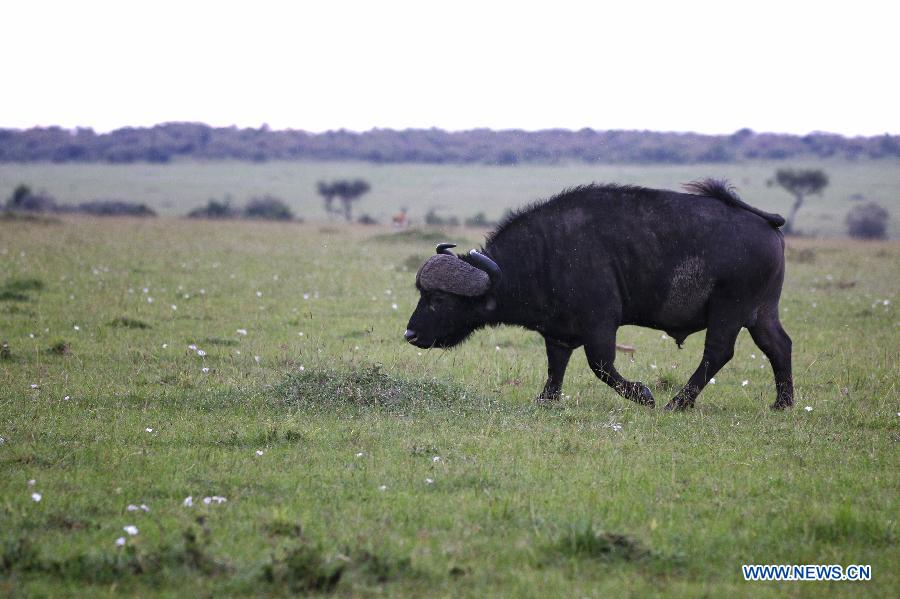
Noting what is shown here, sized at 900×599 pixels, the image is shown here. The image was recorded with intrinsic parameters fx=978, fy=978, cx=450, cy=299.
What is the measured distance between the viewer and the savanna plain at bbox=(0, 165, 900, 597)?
18.4ft

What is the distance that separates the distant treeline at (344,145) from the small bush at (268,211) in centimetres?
2103

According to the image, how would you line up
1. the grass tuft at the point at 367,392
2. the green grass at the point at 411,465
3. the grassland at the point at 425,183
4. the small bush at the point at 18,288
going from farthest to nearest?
the grassland at the point at 425,183 → the small bush at the point at 18,288 → the grass tuft at the point at 367,392 → the green grass at the point at 411,465

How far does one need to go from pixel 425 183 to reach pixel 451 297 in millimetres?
73958

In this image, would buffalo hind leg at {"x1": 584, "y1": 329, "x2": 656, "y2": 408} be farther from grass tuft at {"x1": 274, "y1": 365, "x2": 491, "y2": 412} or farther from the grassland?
the grassland

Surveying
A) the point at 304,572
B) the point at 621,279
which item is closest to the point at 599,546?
the point at 304,572

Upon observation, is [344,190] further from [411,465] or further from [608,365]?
[411,465]

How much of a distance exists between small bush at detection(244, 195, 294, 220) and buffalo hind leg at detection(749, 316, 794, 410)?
43076mm

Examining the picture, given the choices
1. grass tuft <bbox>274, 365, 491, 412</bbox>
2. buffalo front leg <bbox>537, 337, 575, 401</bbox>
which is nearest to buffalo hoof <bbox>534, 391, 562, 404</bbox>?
buffalo front leg <bbox>537, 337, 575, 401</bbox>

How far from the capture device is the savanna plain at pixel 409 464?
→ 561 centimetres

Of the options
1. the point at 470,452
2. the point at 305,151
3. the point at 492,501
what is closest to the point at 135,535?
the point at 492,501

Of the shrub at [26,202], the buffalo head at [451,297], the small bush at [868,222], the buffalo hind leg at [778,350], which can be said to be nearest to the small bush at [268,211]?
the shrub at [26,202]

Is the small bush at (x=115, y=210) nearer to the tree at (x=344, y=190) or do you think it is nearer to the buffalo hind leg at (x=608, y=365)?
the tree at (x=344, y=190)

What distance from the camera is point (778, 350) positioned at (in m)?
10.8

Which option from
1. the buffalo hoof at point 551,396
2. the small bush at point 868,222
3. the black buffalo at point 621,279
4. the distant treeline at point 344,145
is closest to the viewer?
the black buffalo at point 621,279
